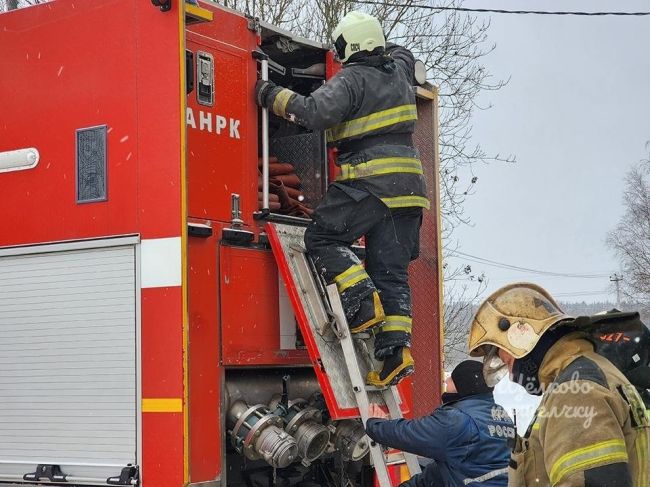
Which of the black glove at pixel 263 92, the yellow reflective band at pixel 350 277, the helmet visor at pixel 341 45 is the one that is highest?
the helmet visor at pixel 341 45

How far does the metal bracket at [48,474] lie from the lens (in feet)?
13.5

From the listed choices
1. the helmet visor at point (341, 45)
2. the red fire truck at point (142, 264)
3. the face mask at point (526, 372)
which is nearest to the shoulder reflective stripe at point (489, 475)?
the red fire truck at point (142, 264)

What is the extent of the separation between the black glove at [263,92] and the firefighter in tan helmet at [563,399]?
2228 mm

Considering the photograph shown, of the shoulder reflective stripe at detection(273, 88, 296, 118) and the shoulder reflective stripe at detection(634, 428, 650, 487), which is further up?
the shoulder reflective stripe at detection(273, 88, 296, 118)

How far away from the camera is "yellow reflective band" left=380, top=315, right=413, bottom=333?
442 centimetres

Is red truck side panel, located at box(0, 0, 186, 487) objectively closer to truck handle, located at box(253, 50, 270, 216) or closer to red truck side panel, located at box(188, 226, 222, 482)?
red truck side panel, located at box(188, 226, 222, 482)

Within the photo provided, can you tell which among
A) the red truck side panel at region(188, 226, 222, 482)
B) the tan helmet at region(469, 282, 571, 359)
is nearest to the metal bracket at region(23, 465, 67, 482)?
the red truck side panel at region(188, 226, 222, 482)

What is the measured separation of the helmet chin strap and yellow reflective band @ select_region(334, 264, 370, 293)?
190 centimetres

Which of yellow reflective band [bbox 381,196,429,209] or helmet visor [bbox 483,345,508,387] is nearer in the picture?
helmet visor [bbox 483,345,508,387]

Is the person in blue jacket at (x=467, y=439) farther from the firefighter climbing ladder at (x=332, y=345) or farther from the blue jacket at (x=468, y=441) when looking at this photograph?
the firefighter climbing ladder at (x=332, y=345)

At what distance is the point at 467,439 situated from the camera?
11.5 feet

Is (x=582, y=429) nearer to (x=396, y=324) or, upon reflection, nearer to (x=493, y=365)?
(x=493, y=365)

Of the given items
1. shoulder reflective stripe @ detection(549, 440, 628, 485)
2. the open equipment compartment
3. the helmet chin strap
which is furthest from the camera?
the open equipment compartment

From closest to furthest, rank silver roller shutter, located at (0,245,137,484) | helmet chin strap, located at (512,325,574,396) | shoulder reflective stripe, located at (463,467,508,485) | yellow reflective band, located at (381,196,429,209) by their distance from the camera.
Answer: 1. helmet chin strap, located at (512,325,574,396)
2. shoulder reflective stripe, located at (463,467,508,485)
3. silver roller shutter, located at (0,245,137,484)
4. yellow reflective band, located at (381,196,429,209)
